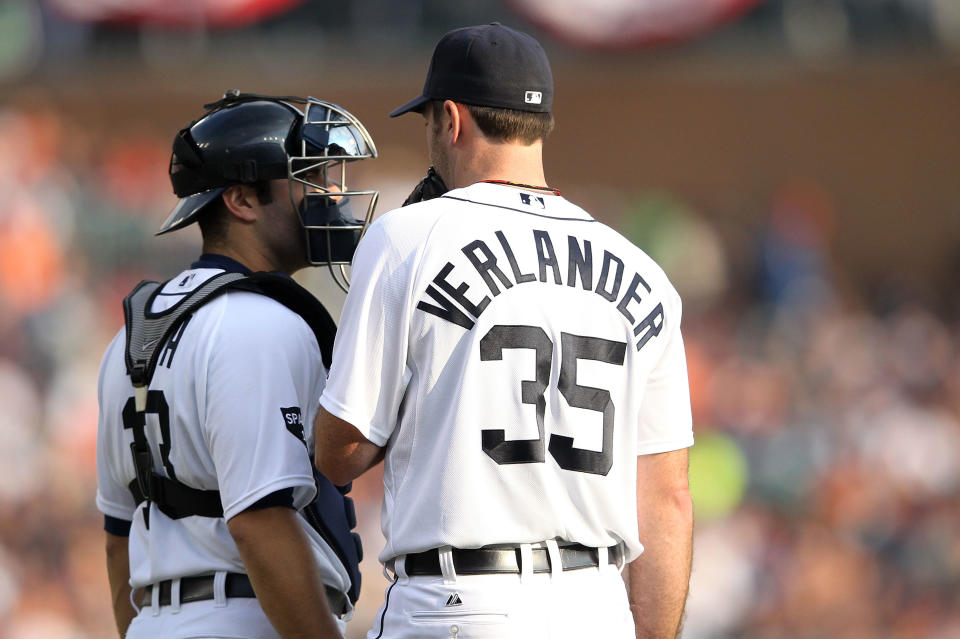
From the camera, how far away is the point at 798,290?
12.4m

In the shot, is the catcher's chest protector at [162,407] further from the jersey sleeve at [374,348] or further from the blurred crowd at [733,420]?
the blurred crowd at [733,420]

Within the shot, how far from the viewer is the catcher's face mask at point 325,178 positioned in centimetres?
288

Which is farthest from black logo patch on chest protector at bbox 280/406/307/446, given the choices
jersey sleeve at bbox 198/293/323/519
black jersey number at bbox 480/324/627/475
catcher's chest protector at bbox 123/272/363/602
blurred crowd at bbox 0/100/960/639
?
blurred crowd at bbox 0/100/960/639

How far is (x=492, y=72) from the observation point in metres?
2.44

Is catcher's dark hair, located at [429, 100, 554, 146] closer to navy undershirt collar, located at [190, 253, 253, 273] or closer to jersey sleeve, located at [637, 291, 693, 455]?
jersey sleeve, located at [637, 291, 693, 455]

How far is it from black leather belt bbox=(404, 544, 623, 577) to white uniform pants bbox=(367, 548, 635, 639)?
12 mm

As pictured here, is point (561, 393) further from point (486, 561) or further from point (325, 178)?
point (325, 178)

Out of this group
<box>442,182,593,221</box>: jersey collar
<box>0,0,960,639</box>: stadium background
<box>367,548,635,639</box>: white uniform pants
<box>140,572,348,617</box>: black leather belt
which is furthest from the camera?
<box>0,0,960,639</box>: stadium background

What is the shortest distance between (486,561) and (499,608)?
90 millimetres

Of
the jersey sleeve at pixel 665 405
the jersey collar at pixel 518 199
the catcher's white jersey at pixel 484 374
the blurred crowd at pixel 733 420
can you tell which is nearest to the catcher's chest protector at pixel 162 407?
the catcher's white jersey at pixel 484 374

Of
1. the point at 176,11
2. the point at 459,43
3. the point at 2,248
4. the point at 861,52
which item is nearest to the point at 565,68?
the point at 861,52

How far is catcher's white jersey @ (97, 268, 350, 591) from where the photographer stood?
249 cm

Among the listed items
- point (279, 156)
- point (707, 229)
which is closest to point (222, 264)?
point (279, 156)

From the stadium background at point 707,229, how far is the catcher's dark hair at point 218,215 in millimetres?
6088
